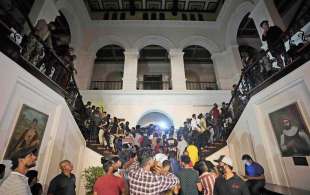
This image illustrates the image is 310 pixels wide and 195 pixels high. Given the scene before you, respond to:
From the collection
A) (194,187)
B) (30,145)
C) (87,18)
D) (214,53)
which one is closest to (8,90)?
(30,145)

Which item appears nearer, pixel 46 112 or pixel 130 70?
pixel 46 112

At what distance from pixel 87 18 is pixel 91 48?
2.15 m

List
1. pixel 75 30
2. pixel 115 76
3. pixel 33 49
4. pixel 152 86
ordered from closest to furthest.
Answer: pixel 33 49
pixel 75 30
pixel 152 86
pixel 115 76

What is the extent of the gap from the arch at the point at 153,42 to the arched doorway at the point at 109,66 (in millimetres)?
2676

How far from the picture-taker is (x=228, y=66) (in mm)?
11148

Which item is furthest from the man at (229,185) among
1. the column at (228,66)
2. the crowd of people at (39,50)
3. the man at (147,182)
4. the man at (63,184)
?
the column at (228,66)

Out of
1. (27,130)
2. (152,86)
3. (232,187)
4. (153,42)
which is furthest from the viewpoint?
(152,86)

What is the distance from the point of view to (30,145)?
372 centimetres

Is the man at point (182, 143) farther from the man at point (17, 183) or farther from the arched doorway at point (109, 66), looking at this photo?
the arched doorway at point (109, 66)

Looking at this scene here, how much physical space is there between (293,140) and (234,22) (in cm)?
926

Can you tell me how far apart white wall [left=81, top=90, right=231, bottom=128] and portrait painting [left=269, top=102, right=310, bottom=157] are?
5.71m

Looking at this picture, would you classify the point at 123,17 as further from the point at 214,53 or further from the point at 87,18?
the point at 214,53

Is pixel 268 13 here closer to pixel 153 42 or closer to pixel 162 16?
pixel 153 42

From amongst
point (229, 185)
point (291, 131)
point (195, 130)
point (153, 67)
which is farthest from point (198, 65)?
point (229, 185)
